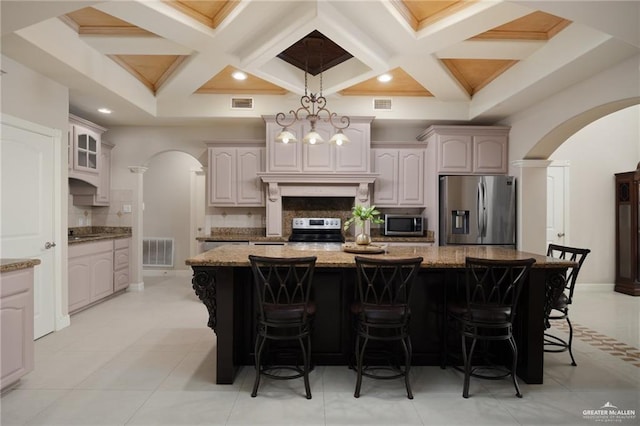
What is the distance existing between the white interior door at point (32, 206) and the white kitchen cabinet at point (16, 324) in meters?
0.94

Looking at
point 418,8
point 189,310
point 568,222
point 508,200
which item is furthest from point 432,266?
point 568,222

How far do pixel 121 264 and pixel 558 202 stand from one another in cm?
680

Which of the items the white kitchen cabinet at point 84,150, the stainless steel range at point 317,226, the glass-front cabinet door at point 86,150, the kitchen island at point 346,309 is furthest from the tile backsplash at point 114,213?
the kitchen island at point 346,309

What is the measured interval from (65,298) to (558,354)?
4.85 m

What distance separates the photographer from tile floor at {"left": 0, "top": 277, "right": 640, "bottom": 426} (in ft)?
6.98

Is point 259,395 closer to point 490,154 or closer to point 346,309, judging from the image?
point 346,309

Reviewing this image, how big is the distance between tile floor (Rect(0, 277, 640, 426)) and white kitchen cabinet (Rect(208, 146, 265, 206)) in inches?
87.6

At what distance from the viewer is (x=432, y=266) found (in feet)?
7.88

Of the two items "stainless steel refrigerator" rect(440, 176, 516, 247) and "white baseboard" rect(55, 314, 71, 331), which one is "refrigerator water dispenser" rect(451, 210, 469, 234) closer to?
"stainless steel refrigerator" rect(440, 176, 516, 247)

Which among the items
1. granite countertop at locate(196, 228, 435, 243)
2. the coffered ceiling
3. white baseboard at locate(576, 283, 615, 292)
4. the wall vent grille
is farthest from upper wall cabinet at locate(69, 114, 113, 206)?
white baseboard at locate(576, 283, 615, 292)

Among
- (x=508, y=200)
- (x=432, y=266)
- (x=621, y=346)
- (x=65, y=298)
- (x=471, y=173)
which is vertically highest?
(x=471, y=173)

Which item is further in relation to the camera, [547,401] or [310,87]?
[310,87]

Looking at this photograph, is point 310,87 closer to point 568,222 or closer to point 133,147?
point 133,147

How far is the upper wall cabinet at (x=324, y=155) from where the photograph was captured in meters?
4.93
